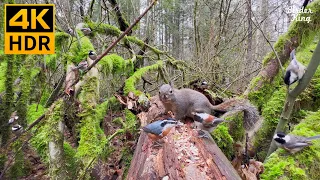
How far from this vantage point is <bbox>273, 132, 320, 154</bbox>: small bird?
1.95m

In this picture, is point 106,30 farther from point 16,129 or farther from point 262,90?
point 262,90

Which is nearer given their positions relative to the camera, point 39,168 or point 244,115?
point 244,115

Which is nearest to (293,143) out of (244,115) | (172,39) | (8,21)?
(244,115)

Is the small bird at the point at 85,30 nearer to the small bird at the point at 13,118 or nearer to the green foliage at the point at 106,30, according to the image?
the green foliage at the point at 106,30

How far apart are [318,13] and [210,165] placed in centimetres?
263

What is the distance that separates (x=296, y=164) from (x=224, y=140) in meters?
0.90

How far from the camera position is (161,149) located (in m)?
1.94

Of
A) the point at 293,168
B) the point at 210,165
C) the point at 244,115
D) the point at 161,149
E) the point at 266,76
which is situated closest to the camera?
the point at 210,165

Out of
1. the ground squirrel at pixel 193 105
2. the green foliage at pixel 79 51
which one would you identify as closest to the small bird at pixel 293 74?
the ground squirrel at pixel 193 105

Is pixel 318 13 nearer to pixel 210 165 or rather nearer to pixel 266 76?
pixel 266 76

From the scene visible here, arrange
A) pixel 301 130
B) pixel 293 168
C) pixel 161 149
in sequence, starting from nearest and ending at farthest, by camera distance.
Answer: pixel 293 168, pixel 161 149, pixel 301 130

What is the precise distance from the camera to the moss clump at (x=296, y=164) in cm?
179

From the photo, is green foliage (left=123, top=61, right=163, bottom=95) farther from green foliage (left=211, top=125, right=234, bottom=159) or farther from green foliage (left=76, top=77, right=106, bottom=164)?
green foliage (left=211, top=125, right=234, bottom=159)

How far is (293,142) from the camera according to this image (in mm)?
1946
